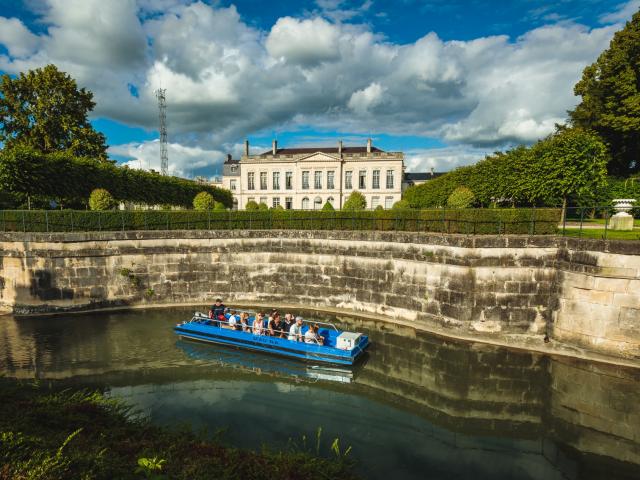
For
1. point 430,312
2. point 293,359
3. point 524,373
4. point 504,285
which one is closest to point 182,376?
point 293,359

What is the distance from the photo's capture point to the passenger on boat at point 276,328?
1266 cm

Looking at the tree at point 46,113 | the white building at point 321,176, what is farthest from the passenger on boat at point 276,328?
the white building at point 321,176

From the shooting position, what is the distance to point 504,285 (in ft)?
43.7

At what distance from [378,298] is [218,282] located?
893cm

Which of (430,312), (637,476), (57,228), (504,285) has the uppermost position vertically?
(57,228)

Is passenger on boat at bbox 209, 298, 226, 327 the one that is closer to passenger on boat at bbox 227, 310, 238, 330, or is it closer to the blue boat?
the blue boat

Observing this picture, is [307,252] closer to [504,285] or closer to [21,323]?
[504,285]

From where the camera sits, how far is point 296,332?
12531 mm

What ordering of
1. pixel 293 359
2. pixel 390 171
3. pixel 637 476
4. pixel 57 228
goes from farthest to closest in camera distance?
pixel 390 171 → pixel 57 228 → pixel 293 359 → pixel 637 476

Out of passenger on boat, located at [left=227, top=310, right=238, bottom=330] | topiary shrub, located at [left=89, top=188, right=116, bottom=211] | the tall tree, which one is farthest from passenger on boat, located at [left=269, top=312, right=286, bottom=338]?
the tall tree

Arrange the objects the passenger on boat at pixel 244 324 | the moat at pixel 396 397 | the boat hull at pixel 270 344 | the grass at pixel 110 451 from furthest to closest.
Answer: the passenger on boat at pixel 244 324 → the boat hull at pixel 270 344 → the moat at pixel 396 397 → the grass at pixel 110 451

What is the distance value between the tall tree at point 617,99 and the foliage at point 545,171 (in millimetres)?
7305

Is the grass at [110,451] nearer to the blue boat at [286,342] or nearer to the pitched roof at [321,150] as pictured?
the blue boat at [286,342]

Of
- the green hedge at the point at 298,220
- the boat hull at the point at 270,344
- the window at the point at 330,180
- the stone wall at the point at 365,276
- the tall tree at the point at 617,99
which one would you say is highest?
the tall tree at the point at 617,99
